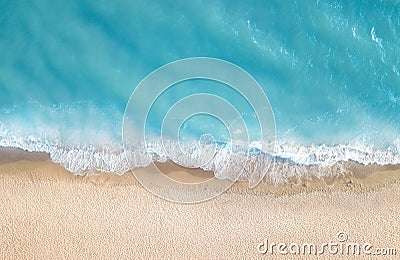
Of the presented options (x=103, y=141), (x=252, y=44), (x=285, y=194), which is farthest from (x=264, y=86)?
(x=103, y=141)

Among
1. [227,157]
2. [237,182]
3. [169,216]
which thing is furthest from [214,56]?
[169,216]

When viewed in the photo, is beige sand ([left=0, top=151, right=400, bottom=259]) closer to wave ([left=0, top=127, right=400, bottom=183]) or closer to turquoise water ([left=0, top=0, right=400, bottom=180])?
wave ([left=0, top=127, right=400, bottom=183])

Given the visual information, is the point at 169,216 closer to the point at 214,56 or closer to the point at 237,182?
the point at 237,182

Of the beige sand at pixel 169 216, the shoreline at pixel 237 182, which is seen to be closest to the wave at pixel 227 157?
the shoreline at pixel 237 182

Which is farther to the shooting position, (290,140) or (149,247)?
(290,140)

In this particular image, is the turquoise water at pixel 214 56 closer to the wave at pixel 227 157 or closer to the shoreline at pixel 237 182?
the wave at pixel 227 157

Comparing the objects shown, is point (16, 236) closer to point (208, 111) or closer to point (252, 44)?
point (208, 111)
